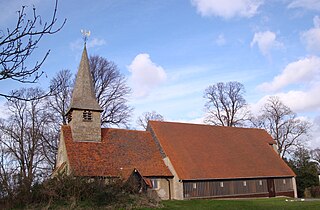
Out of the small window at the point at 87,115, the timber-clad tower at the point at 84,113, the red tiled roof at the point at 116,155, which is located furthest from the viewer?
the small window at the point at 87,115

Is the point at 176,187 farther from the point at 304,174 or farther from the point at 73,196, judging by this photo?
the point at 304,174

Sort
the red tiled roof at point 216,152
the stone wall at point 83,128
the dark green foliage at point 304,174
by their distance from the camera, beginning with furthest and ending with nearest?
the dark green foliage at point 304,174 → the red tiled roof at point 216,152 → the stone wall at point 83,128

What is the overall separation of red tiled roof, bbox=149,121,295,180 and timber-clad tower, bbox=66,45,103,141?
19.0 feet

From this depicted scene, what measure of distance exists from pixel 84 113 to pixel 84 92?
2.01 m

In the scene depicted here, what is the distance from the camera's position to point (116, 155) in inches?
1110

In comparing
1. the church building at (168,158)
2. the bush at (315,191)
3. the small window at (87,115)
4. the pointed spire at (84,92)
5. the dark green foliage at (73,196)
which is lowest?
the bush at (315,191)

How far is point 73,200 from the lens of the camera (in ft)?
59.2

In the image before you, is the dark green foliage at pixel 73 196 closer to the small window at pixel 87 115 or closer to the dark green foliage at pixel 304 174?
the small window at pixel 87 115

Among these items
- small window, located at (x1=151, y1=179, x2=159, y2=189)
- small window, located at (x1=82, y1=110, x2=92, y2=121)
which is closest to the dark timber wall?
small window, located at (x1=151, y1=179, x2=159, y2=189)

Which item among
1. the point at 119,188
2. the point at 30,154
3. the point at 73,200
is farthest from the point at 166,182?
the point at 30,154

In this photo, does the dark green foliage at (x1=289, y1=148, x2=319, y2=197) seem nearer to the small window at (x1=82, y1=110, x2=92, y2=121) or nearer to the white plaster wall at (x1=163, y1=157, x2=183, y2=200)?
the white plaster wall at (x1=163, y1=157, x2=183, y2=200)

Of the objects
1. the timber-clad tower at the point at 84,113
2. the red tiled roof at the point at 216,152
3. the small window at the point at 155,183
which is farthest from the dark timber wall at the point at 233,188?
the timber-clad tower at the point at 84,113

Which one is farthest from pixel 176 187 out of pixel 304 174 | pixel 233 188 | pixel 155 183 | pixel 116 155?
pixel 304 174

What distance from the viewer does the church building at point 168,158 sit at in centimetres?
2725
